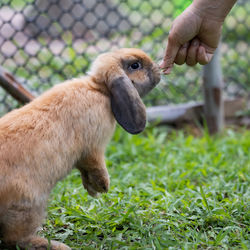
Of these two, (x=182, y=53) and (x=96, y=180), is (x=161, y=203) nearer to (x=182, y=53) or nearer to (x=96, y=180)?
(x=96, y=180)

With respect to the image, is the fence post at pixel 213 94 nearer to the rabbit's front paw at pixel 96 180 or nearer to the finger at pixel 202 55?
the finger at pixel 202 55

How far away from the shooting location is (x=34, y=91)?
4.59 m

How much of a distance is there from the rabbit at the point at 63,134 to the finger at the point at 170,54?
0.11 m

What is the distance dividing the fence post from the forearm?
1.81m

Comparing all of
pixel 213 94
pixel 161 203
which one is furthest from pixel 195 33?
pixel 213 94

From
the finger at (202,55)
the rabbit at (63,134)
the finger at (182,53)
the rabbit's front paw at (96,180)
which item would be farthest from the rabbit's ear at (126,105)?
the finger at (202,55)

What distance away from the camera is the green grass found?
92.5 inches

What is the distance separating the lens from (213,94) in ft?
15.1

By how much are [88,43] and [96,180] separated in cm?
278

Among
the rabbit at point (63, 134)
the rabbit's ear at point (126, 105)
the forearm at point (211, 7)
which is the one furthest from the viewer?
the forearm at point (211, 7)

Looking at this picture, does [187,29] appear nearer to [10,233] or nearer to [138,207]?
[138,207]

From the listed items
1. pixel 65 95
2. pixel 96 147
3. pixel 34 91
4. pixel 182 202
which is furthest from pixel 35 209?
pixel 34 91

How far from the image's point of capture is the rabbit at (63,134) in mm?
2100

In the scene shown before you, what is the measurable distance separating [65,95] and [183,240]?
3.51 feet
